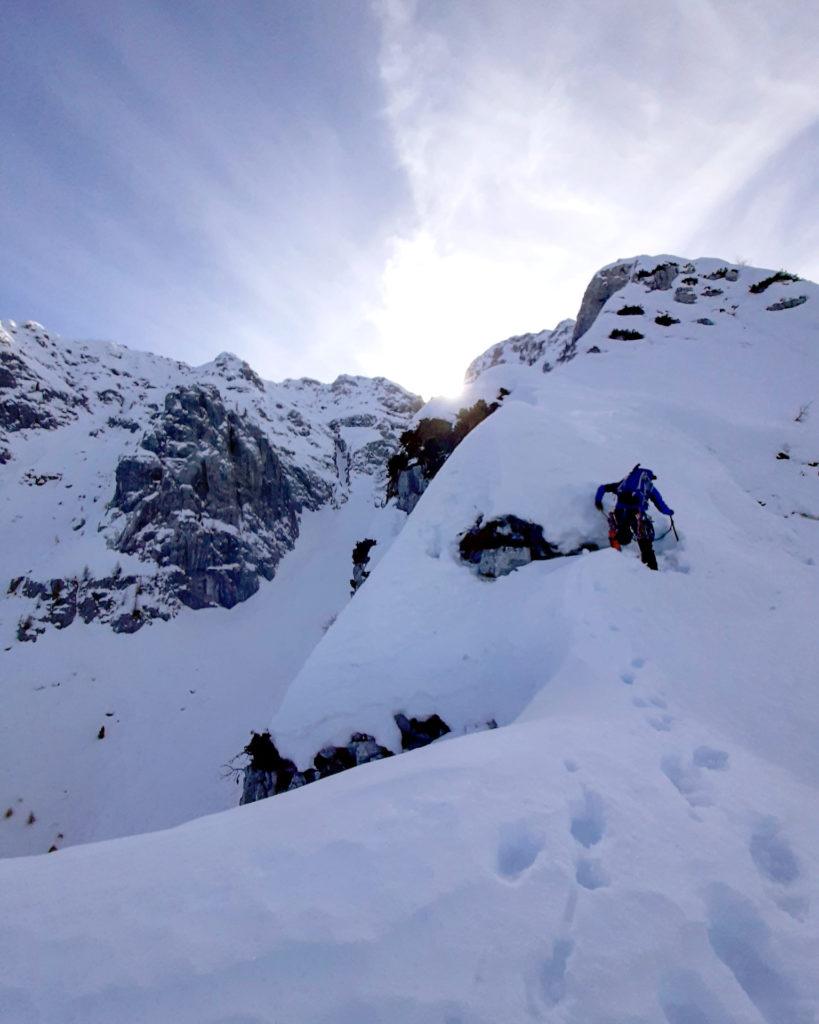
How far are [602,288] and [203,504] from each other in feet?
156

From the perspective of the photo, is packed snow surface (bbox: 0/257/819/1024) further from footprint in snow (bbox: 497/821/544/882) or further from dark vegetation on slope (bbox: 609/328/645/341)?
dark vegetation on slope (bbox: 609/328/645/341)

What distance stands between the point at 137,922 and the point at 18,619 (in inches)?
1911

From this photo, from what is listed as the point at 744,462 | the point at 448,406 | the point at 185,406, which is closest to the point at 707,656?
the point at 744,462

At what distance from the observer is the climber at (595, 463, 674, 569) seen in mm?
8836

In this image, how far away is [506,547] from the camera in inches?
386

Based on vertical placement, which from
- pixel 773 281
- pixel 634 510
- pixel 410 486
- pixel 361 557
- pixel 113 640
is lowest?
pixel 113 640

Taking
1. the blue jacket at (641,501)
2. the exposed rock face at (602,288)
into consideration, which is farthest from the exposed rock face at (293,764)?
the exposed rock face at (602,288)

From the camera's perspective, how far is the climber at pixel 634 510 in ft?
29.0

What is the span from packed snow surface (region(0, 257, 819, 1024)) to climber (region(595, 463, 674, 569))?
2.48 ft

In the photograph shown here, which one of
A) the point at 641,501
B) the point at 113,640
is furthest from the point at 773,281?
the point at 113,640

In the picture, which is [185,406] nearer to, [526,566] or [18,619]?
[18,619]

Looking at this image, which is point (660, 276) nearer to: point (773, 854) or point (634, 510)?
point (634, 510)

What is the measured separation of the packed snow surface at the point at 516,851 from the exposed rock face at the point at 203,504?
42175 mm

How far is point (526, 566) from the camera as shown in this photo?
31.0 feet
